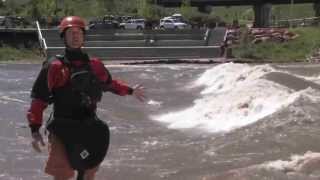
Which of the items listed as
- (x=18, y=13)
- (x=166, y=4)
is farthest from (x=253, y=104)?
(x=166, y=4)

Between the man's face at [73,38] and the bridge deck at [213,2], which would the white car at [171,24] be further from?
the man's face at [73,38]

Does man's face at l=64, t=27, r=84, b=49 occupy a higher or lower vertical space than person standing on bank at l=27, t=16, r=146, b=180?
higher

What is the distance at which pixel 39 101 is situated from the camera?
19.1 feet

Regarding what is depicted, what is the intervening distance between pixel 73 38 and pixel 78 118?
1.94 feet

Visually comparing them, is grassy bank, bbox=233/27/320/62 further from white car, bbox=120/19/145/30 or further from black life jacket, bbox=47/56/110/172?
black life jacket, bbox=47/56/110/172

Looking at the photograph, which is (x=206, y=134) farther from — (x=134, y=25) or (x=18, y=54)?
(x=134, y=25)

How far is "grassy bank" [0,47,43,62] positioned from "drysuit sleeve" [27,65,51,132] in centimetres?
4859

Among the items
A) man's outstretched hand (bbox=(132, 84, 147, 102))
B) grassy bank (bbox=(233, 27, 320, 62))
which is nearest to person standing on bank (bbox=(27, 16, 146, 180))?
man's outstretched hand (bbox=(132, 84, 147, 102))

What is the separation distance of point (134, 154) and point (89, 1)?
8642 cm

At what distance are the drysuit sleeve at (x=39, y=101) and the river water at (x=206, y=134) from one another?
4172mm

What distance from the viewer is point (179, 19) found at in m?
75.8

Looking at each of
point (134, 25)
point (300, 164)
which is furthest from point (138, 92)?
point (134, 25)

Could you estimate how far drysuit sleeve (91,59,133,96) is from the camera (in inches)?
236

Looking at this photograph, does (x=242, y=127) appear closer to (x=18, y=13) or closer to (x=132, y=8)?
(x=18, y=13)
